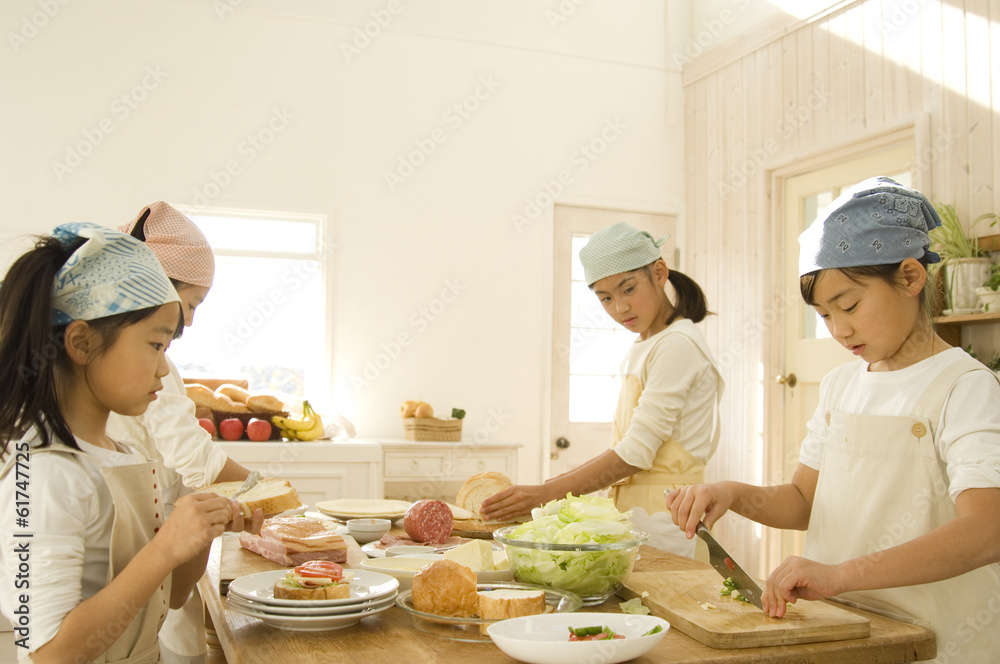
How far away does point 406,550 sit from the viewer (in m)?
1.73

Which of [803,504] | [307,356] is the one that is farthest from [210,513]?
[307,356]

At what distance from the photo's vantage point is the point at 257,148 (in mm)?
4996

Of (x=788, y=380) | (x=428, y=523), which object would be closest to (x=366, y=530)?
(x=428, y=523)

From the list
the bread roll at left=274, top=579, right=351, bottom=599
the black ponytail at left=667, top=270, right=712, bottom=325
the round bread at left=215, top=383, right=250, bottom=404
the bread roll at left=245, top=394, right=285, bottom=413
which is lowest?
the bread roll at left=274, top=579, right=351, bottom=599

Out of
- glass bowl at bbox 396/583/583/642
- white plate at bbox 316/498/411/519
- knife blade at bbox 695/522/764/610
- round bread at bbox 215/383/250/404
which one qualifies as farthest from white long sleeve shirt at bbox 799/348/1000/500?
round bread at bbox 215/383/250/404

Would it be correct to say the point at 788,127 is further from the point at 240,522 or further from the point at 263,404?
the point at 240,522

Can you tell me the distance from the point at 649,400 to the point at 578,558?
0.97m

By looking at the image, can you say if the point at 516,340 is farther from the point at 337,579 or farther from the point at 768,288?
the point at 337,579

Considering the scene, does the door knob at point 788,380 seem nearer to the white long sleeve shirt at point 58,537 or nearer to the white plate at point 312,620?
the white plate at point 312,620

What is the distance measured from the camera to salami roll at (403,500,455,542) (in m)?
1.93

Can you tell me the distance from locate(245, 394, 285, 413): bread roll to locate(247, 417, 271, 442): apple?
8 cm

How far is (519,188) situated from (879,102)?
2209mm

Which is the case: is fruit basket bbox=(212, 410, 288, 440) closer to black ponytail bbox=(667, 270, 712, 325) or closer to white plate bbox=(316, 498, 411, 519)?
white plate bbox=(316, 498, 411, 519)

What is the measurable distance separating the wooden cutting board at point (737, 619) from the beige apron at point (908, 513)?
162mm
